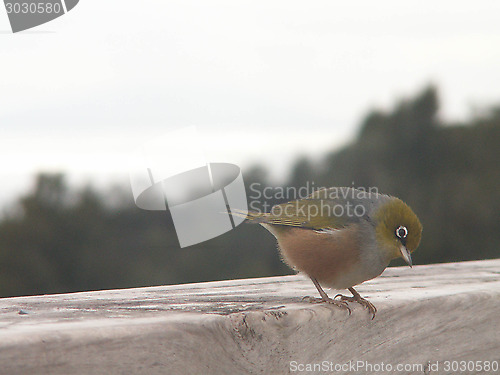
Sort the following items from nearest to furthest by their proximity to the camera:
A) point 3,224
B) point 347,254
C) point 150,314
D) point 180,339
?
point 180,339 < point 150,314 < point 347,254 < point 3,224

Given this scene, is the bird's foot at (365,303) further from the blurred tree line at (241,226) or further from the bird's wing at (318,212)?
the blurred tree line at (241,226)

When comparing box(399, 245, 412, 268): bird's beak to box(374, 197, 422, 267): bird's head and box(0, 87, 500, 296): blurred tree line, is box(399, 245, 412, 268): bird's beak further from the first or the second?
box(0, 87, 500, 296): blurred tree line

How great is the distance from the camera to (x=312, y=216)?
4.35m

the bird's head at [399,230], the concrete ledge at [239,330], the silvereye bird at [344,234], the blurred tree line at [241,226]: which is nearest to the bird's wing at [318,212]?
the silvereye bird at [344,234]

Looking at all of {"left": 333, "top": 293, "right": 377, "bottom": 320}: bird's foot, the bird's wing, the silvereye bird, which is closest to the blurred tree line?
the bird's wing

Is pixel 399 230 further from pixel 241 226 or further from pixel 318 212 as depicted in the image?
pixel 241 226

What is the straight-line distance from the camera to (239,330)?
2232 millimetres

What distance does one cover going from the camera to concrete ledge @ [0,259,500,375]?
1947 mm

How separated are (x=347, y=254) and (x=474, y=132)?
1556 inches

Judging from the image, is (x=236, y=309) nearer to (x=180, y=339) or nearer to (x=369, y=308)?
(x=180, y=339)

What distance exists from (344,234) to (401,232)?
1.08 feet

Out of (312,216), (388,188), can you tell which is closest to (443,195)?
(388,188)

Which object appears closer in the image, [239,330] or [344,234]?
[239,330]

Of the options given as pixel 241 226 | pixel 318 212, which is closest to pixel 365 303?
pixel 318 212
